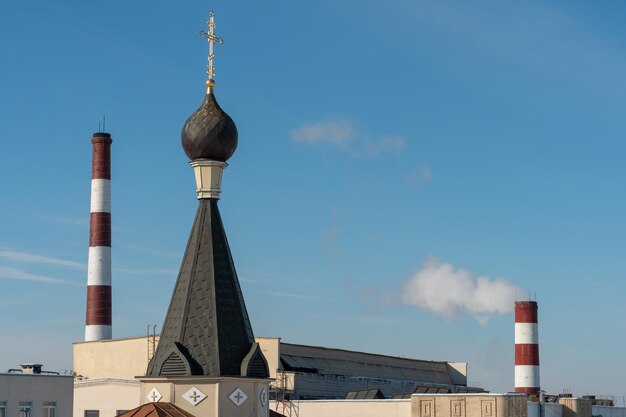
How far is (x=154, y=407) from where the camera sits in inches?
873

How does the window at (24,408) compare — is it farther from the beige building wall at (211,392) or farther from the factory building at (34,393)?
the beige building wall at (211,392)

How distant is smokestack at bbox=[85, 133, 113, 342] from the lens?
7525 centimetres

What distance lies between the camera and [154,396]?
75.0 feet

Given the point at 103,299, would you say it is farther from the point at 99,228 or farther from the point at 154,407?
the point at 154,407

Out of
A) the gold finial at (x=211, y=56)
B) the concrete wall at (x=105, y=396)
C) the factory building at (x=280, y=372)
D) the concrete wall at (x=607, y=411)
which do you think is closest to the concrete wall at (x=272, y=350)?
the factory building at (x=280, y=372)

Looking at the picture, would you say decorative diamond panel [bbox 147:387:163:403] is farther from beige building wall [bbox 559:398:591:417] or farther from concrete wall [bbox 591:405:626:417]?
concrete wall [bbox 591:405:626:417]

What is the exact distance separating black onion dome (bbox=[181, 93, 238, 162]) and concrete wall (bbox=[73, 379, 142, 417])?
3908 centimetres

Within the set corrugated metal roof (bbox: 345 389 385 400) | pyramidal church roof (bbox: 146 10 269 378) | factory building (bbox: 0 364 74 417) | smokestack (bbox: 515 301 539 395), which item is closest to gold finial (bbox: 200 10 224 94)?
pyramidal church roof (bbox: 146 10 269 378)

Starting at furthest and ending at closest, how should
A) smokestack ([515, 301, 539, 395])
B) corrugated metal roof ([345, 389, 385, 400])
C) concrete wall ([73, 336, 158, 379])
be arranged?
smokestack ([515, 301, 539, 395]) → concrete wall ([73, 336, 158, 379]) → corrugated metal roof ([345, 389, 385, 400])

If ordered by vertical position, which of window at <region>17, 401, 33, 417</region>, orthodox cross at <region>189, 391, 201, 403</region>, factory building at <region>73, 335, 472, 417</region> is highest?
Answer: factory building at <region>73, 335, 472, 417</region>

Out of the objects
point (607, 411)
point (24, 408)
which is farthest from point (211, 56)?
point (607, 411)

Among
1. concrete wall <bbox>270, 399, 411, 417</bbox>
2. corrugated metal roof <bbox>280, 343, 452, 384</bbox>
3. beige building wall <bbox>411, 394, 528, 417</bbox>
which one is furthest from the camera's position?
corrugated metal roof <bbox>280, 343, 452, 384</bbox>

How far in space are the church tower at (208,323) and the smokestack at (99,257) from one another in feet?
172

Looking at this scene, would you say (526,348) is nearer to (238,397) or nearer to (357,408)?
(357,408)
